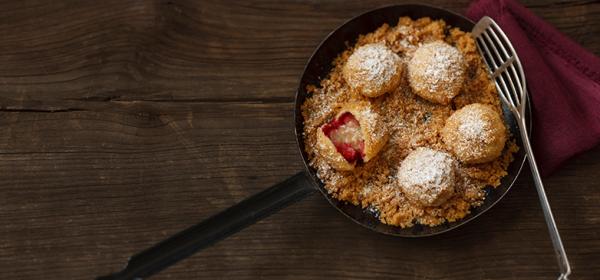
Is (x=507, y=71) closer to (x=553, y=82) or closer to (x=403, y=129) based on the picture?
(x=553, y=82)

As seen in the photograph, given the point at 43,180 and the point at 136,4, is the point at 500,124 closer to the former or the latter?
the point at 136,4

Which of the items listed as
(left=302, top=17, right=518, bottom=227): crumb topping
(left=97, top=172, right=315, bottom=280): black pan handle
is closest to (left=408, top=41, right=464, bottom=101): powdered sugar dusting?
(left=302, top=17, right=518, bottom=227): crumb topping

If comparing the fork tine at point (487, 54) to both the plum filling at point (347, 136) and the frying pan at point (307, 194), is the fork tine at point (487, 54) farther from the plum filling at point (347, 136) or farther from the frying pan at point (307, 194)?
the plum filling at point (347, 136)

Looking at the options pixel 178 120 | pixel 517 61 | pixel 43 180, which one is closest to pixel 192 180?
pixel 178 120

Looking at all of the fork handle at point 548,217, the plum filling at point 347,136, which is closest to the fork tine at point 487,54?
the fork handle at point 548,217

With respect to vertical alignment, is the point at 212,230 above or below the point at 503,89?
below

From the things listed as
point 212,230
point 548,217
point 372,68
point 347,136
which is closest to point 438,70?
point 372,68

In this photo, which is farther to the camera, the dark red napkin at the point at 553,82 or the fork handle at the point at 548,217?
the dark red napkin at the point at 553,82

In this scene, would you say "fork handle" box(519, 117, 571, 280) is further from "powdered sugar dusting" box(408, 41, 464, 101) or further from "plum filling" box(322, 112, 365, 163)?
"plum filling" box(322, 112, 365, 163)
